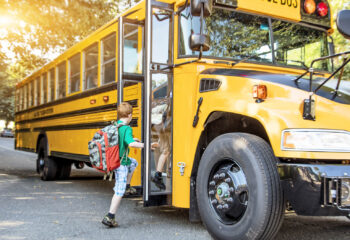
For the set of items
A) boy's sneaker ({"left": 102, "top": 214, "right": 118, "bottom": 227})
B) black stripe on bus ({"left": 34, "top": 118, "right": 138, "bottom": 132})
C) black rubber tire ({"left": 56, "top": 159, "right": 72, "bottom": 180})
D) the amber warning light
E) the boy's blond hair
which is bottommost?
boy's sneaker ({"left": 102, "top": 214, "right": 118, "bottom": 227})

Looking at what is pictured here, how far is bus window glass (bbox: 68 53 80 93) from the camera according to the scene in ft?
24.0

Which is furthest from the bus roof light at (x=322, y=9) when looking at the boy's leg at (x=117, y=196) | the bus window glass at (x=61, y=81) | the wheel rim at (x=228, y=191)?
the bus window glass at (x=61, y=81)

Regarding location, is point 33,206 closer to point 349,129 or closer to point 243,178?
point 243,178

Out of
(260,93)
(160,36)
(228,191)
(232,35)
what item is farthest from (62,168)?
(260,93)

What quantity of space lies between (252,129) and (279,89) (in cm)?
66

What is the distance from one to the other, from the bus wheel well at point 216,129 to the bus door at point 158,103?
0.36 metres

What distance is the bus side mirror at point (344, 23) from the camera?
288 centimetres

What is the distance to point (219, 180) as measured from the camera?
3684mm

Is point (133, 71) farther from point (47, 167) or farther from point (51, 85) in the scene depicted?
point (47, 167)

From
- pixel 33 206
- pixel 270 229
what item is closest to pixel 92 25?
pixel 33 206

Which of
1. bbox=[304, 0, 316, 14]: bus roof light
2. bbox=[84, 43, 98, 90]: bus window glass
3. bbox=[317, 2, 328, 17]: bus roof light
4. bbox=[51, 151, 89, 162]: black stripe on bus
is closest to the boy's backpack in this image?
bbox=[51, 151, 89, 162]: black stripe on bus

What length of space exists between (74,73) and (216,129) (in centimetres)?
404

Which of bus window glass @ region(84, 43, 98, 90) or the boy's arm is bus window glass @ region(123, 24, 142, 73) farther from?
bus window glass @ region(84, 43, 98, 90)

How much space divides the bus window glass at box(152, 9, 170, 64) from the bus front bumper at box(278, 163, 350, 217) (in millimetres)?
2074
